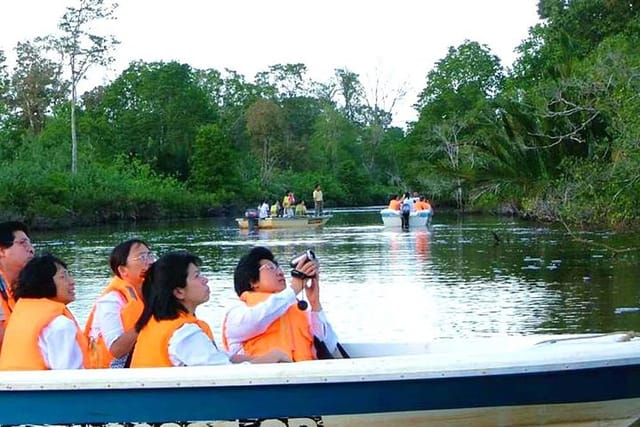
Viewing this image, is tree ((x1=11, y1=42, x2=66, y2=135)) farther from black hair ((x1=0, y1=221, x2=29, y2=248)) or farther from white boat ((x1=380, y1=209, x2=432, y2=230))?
black hair ((x1=0, y1=221, x2=29, y2=248))

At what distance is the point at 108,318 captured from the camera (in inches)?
237

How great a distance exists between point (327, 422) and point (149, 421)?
0.98 m

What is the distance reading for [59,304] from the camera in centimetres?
557

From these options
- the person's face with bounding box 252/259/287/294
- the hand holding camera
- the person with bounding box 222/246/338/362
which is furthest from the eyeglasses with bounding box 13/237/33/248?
the hand holding camera

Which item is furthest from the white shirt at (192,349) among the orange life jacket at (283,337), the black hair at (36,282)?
the black hair at (36,282)

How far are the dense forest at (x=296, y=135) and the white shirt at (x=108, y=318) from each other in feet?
40.1

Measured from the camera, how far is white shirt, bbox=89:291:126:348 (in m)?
6.00

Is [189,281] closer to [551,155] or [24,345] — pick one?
[24,345]

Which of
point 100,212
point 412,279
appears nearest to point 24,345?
point 412,279

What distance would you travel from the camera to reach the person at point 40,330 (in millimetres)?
5539

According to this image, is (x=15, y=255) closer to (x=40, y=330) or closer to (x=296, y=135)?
(x=40, y=330)

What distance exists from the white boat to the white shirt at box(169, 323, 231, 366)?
3246cm

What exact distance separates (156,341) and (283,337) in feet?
2.61

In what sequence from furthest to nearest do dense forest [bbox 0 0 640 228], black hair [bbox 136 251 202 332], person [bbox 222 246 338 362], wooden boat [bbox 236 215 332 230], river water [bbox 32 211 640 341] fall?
1. wooden boat [bbox 236 215 332 230]
2. dense forest [bbox 0 0 640 228]
3. river water [bbox 32 211 640 341]
4. person [bbox 222 246 338 362]
5. black hair [bbox 136 251 202 332]
